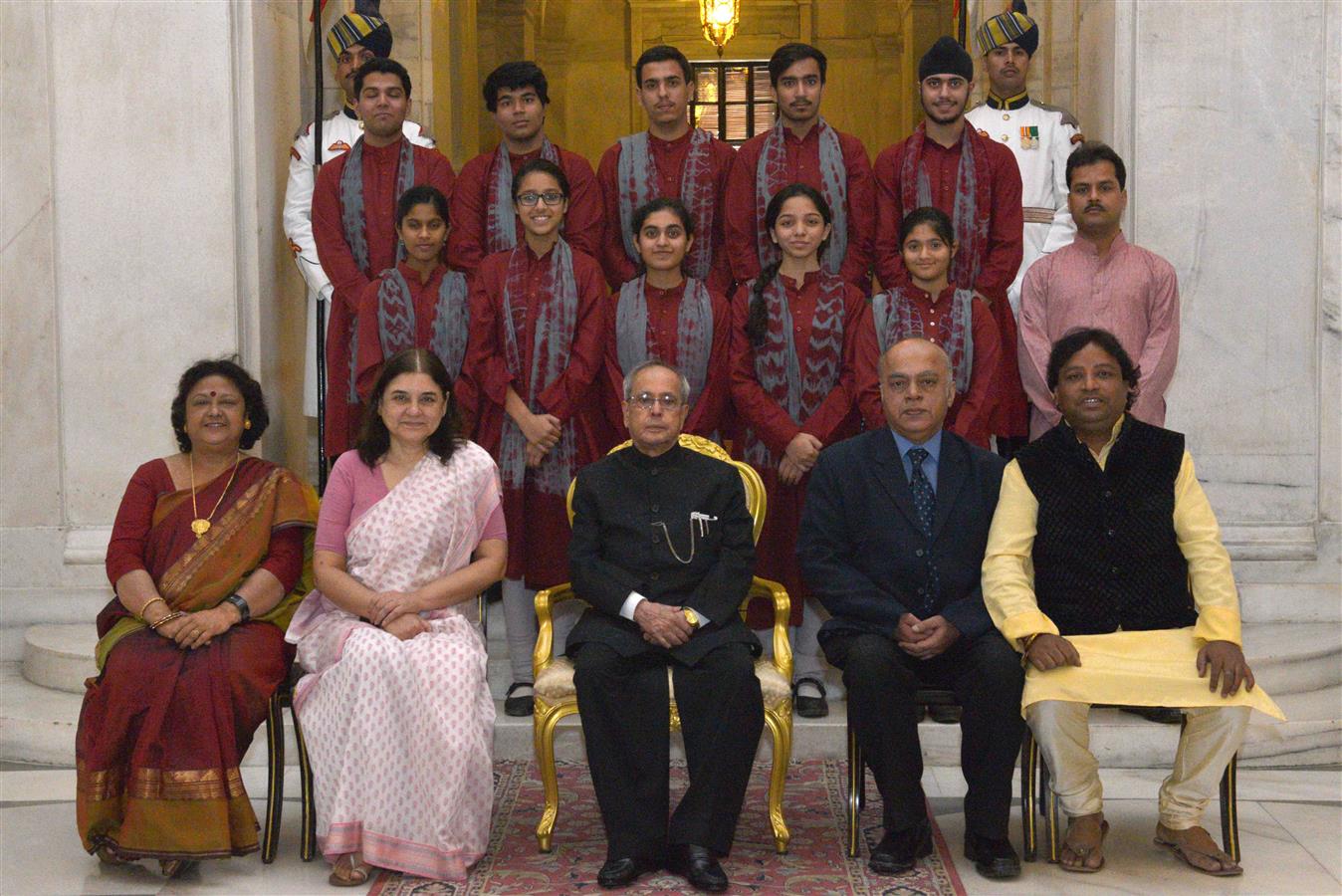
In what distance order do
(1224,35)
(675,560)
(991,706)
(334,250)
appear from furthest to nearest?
(1224,35) → (334,250) → (675,560) → (991,706)

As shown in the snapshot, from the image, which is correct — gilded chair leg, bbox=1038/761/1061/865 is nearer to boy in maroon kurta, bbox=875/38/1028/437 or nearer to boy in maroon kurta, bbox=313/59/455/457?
boy in maroon kurta, bbox=875/38/1028/437

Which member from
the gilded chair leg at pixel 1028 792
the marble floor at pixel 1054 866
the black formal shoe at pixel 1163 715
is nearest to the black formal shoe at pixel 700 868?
the marble floor at pixel 1054 866

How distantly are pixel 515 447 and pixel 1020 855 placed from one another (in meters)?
2.21

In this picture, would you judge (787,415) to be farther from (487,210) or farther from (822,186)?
(487,210)

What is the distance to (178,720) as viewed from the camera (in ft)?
13.4

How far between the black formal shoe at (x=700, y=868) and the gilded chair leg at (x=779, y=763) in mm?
284

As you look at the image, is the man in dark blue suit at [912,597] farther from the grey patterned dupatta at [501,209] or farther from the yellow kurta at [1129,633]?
the grey patterned dupatta at [501,209]

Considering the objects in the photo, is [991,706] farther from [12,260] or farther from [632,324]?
[12,260]

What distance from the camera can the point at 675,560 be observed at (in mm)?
4316

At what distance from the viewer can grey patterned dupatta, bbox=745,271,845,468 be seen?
17.0 ft

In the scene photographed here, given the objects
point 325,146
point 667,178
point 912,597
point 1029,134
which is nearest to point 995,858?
point 912,597

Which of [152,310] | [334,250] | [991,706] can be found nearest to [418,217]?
[334,250]

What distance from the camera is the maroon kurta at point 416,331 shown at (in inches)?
210

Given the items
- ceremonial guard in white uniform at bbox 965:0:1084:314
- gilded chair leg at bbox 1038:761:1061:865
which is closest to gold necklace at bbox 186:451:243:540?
gilded chair leg at bbox 1038:761:1061:865
